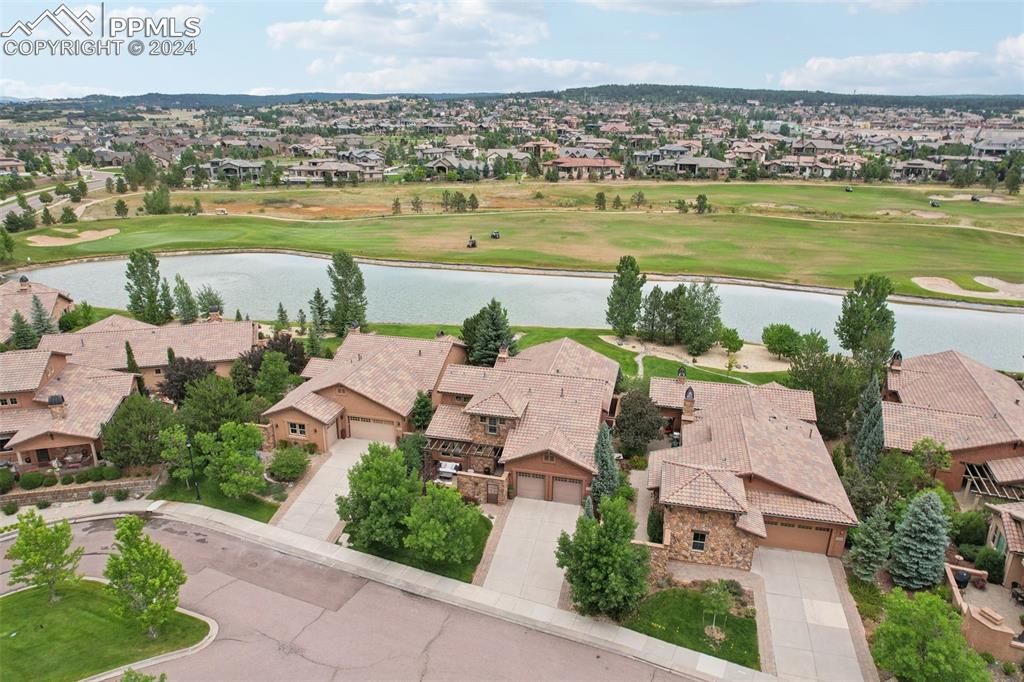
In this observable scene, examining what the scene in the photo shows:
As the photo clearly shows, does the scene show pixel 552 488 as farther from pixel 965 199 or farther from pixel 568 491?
pixel 965 199

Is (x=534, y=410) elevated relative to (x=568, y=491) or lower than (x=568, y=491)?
elevated

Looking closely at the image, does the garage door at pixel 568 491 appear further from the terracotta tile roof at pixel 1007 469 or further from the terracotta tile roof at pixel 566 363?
the terracotta tile roof at pixel 1007 469

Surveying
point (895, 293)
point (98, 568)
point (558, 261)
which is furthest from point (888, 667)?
point (558, 261)

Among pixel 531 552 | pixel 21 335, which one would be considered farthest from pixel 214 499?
pixel 21 335

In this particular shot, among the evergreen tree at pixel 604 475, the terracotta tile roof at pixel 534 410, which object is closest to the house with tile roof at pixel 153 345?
the terracotta tile roof at pixel 534 410

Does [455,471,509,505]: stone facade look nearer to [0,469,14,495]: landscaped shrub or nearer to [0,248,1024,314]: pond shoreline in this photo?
[0,469,14,495]: landscaped shrub

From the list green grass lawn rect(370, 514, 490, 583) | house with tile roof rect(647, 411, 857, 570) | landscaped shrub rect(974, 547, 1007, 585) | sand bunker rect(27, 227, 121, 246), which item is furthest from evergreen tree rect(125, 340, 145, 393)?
sand bunker rect(27, 227, 121, 246)
